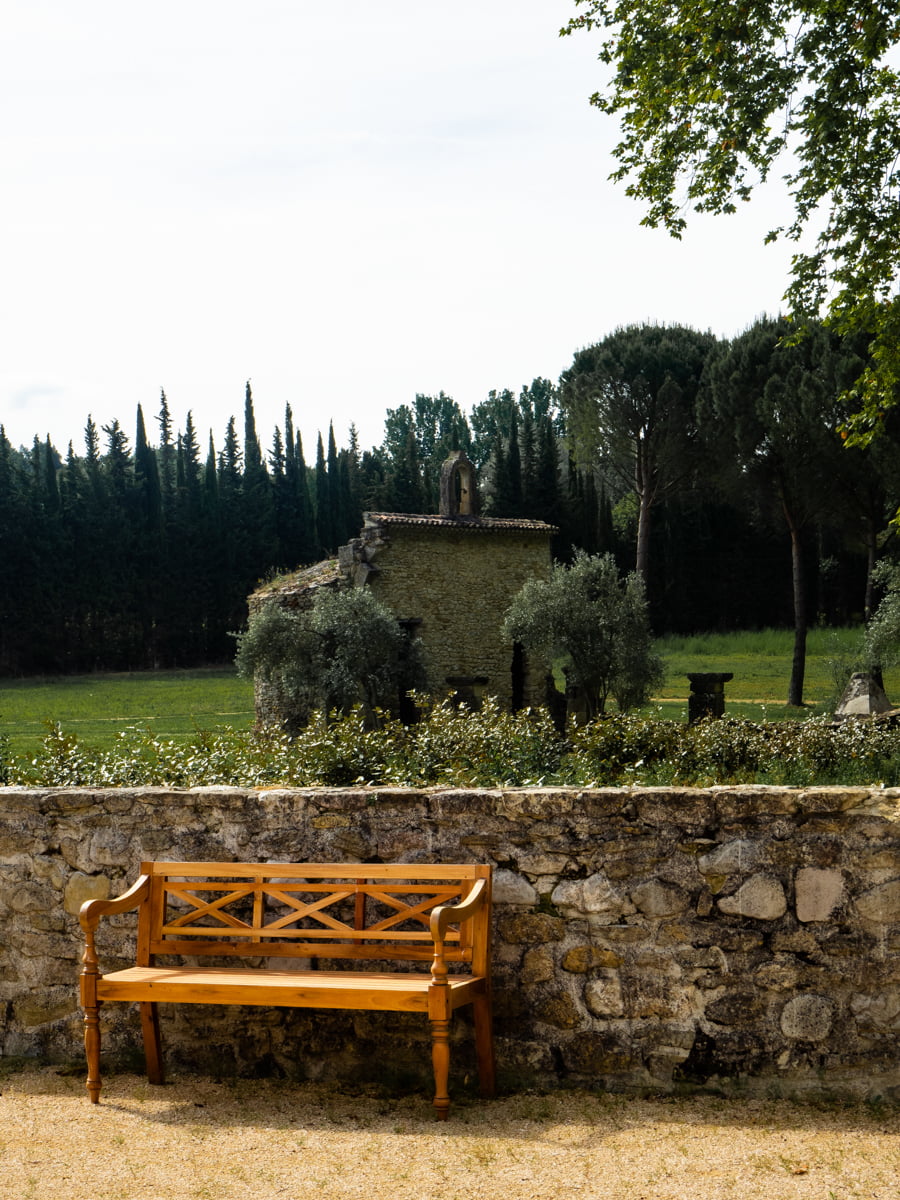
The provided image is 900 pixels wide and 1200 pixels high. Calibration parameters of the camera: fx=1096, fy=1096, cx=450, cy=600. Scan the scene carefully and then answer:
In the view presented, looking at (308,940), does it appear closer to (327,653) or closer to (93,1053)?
(93,1053)

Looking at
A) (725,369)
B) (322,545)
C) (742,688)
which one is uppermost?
(725,369)

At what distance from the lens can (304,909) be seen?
4.43m

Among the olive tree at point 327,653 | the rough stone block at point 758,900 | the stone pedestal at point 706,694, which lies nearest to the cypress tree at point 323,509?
the olive tree at point 327,653

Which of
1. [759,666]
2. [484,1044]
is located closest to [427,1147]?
[484,1044]

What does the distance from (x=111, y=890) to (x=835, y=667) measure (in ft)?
78.1

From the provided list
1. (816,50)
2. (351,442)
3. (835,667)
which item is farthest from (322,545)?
(816,50)

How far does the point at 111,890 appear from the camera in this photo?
474cm

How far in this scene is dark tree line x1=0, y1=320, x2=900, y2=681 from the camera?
101ft

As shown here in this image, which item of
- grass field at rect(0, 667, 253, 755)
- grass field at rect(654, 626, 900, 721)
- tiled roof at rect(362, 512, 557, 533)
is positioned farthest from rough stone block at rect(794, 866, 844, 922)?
tiled roof at rect(362, 512, 557, 533)

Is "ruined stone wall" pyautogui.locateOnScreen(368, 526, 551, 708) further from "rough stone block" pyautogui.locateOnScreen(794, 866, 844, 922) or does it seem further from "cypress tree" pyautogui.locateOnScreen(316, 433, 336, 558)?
"cypress tree" pyautogui.locateOnScreen(316, 433, 336, 558)

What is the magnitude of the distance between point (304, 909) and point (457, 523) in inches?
849

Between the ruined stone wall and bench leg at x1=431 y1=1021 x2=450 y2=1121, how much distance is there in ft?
67.5

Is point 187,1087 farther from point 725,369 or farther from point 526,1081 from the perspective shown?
point 725,369

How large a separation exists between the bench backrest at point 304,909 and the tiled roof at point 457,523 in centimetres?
2044
